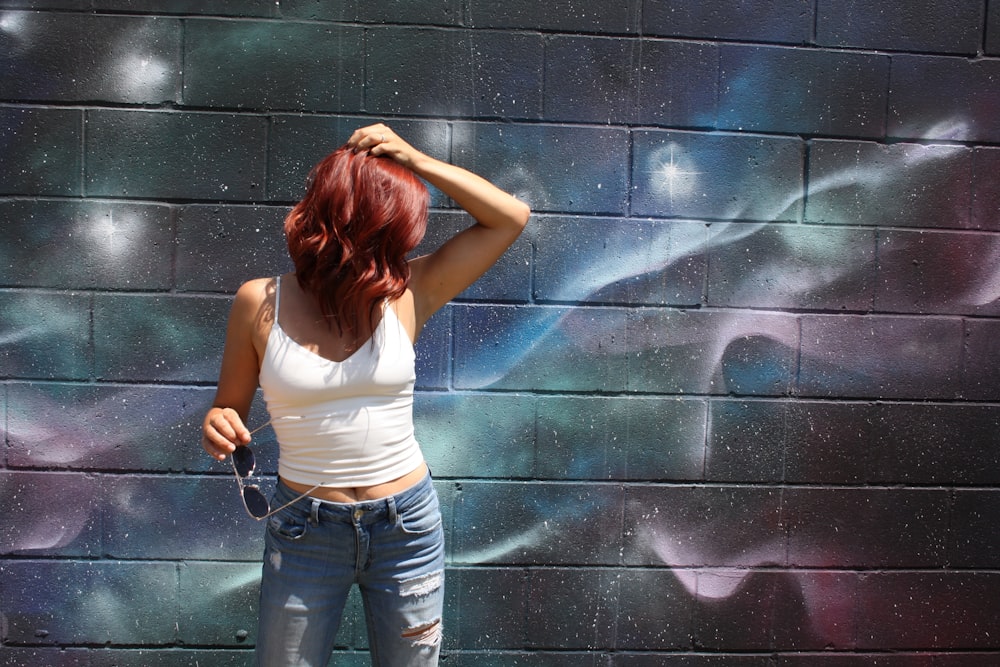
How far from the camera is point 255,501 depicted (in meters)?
1.82

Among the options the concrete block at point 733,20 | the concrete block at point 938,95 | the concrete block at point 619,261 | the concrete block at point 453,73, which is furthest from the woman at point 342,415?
the concrete block at point 938,95

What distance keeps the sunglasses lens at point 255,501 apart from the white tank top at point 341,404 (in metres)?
0.08

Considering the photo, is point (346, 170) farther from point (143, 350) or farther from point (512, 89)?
point (143, 350)

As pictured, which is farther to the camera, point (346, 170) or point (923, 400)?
point (923, 400)

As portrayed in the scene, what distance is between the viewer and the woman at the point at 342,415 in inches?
70.6

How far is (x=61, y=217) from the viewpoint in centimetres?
261

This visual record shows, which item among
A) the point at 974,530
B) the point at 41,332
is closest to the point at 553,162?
the point at 41,332

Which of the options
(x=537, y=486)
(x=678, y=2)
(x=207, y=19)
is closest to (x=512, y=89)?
(x=678, y=2)

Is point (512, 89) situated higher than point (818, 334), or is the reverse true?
point (512, 89)

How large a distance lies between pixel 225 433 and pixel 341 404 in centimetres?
25

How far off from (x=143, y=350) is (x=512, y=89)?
1456mm

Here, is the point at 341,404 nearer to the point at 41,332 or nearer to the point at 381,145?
the point at 381,145

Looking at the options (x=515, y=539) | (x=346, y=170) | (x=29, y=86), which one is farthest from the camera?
(x=515, y=539)

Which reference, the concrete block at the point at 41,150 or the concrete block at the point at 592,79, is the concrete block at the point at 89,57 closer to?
the concrete block at the point at 41,150
